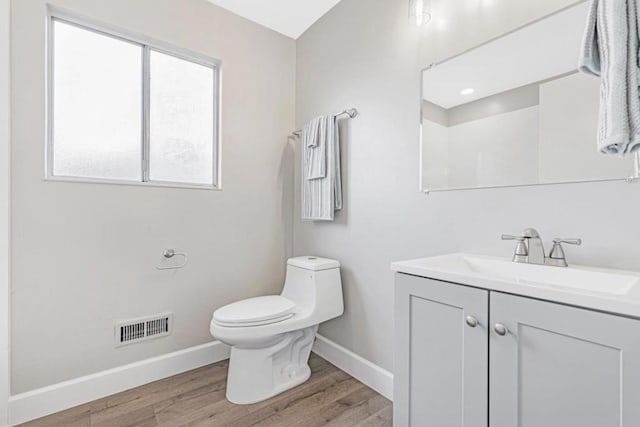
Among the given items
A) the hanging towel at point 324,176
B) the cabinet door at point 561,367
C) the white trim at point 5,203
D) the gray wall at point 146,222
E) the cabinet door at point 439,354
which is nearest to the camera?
the cabinet door at point 561,367

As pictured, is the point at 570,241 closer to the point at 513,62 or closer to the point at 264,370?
the point at 513,62

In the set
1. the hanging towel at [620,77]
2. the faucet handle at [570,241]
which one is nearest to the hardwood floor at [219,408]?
the faucet handle at [570,241]

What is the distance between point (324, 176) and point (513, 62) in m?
1.15

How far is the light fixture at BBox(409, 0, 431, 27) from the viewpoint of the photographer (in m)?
1.56

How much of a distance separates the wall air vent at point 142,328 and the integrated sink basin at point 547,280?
1.52 meters

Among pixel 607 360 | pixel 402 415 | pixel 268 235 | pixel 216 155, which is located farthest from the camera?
pixel 268 235

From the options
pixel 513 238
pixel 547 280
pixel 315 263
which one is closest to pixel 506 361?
pixel 547 280

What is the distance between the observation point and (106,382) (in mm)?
1719

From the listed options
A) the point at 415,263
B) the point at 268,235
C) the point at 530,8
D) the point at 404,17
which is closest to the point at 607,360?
the point at 415,263

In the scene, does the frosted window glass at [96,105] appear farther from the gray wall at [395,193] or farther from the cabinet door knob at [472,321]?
the cabinet door knob at [472,321]

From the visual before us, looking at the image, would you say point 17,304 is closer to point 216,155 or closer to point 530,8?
point 216,155

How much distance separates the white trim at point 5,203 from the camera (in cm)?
143

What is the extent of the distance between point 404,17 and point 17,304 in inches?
96.6

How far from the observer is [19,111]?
1510 millimetres
